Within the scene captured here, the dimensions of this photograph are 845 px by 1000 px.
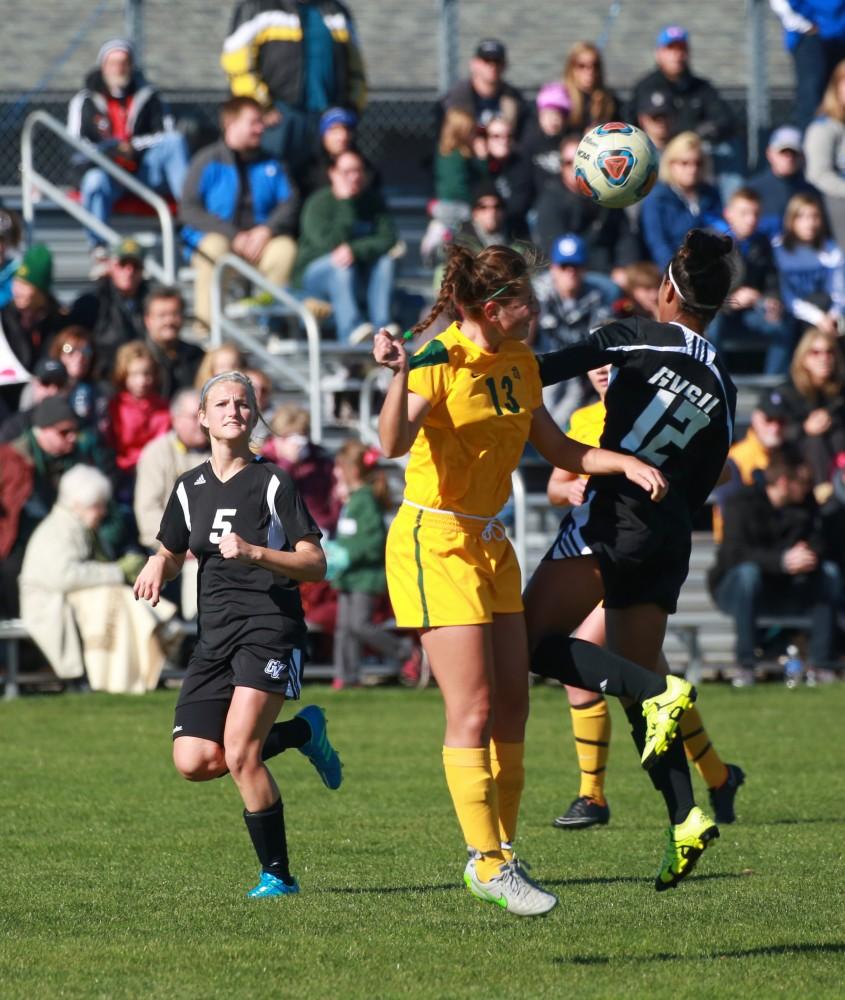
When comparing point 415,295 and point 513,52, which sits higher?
point 513,52

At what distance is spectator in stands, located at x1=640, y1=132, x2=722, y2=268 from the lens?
16.0 metres

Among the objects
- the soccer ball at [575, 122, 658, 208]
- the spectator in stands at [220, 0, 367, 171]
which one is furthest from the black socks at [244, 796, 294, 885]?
the spectator in stands at [220, 0, 367, 171]

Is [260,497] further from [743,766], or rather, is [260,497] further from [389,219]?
[389,219]

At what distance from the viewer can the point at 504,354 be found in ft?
20.4

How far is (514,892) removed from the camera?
5.74 meters

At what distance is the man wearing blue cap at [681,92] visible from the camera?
1691 centimetres

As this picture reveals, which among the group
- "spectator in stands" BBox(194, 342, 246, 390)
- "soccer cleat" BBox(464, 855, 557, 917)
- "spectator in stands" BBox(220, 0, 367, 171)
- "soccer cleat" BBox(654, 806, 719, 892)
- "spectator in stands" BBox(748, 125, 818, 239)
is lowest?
"soccer cleat" BBox(464, 855, 557, 917)

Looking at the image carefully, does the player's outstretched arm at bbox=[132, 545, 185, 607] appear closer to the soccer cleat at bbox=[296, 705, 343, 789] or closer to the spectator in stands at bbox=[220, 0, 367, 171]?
the soccer cleat at bbox=[296, 705, 343, 789]

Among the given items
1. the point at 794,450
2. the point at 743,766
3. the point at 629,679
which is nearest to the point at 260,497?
the point at 629,679

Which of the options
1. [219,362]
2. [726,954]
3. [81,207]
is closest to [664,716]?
[726,954]

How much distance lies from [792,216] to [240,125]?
15.2ft

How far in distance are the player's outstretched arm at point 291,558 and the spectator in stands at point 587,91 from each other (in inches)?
413

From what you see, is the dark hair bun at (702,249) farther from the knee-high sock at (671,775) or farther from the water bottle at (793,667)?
the water bottle at (793,667)

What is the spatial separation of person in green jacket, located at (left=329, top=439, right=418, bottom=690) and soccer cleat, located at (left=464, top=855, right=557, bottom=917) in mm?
7639
